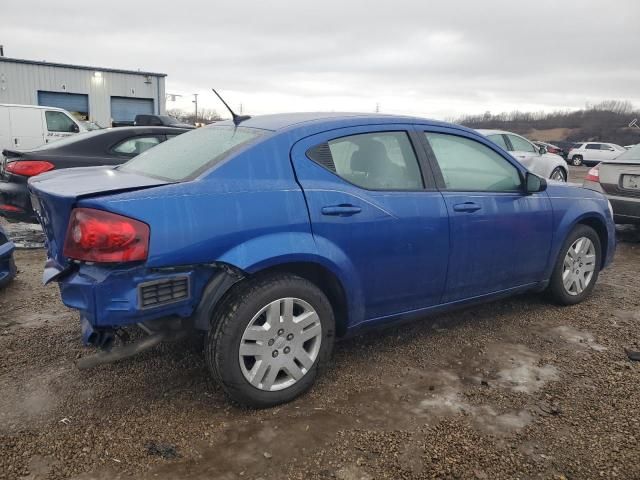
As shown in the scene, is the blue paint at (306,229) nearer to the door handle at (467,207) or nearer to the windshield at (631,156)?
the door handle at (467,207)

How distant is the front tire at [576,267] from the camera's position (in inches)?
170

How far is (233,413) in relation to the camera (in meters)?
2.75

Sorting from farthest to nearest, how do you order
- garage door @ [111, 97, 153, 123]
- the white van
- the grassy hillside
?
the grassy hillside → garage door @ [111, 97, 153, 123] → the white van

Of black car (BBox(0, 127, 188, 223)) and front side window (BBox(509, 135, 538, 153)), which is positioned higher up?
front side window (BBox(509, 135, 538, 153))

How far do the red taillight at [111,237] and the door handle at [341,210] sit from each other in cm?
97

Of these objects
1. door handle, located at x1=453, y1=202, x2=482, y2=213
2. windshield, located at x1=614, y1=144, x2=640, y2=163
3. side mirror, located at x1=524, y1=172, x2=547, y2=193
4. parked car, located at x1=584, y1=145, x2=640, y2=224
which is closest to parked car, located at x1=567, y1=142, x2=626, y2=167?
windshield, located at x1=614, y1=144, x2=640, y2=163

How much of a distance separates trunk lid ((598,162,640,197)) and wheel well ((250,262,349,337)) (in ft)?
17.8

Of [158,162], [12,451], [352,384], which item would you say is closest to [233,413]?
[352,384]

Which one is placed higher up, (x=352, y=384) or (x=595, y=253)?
(x=595, y=253)

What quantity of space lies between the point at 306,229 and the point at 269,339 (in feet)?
1.97

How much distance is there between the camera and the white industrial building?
26641mm

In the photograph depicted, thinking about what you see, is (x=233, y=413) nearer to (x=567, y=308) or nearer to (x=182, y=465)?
(x=182, y=465)

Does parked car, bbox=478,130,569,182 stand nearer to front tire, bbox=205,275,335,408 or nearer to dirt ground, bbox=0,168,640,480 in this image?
dirt ground, bbox=0,168,640,480

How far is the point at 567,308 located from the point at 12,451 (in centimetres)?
405
